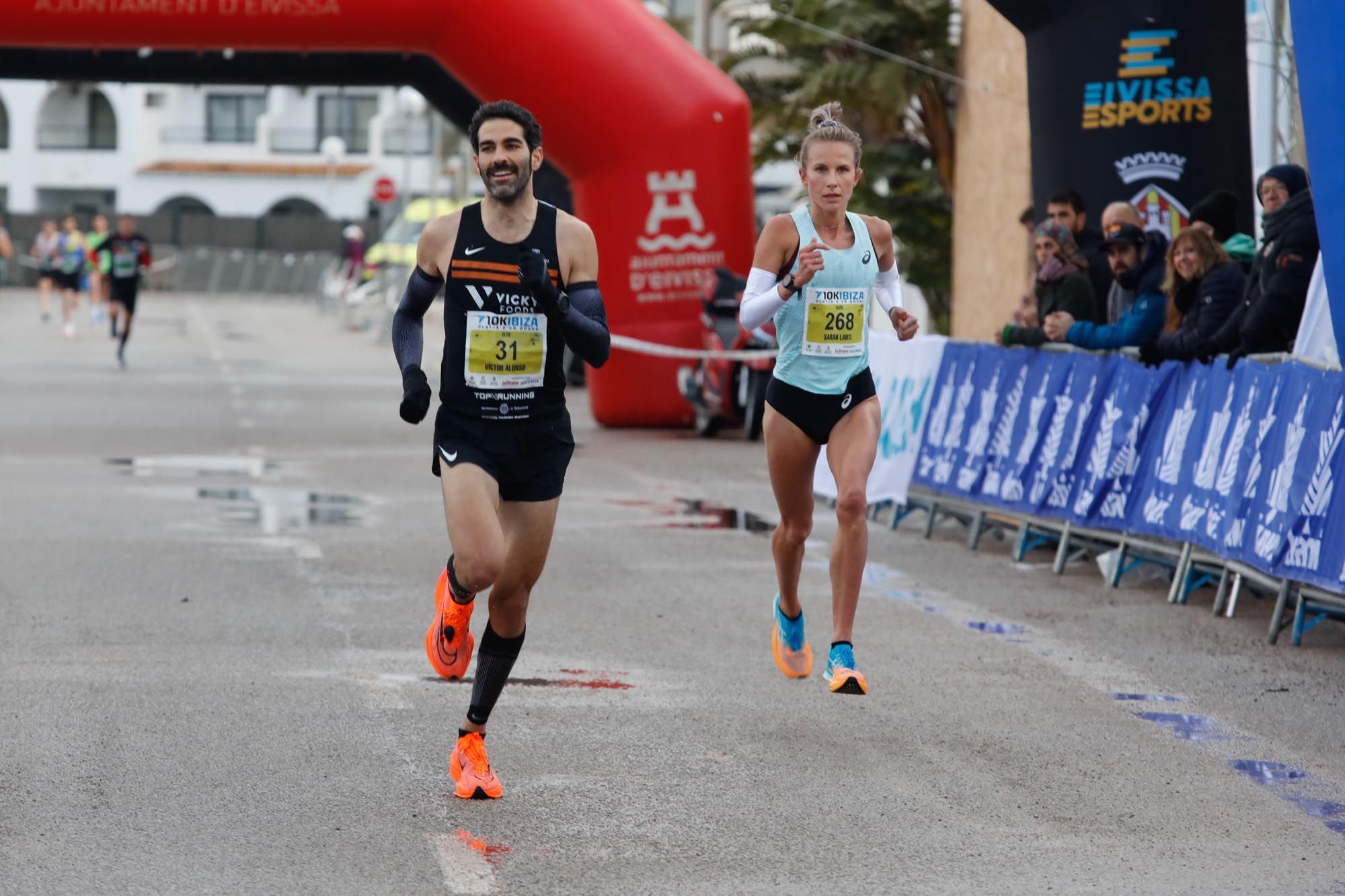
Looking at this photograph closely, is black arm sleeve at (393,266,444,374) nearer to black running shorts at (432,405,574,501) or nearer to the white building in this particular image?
black running shorts at (432,405,574,501)

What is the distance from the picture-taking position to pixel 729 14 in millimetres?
27078

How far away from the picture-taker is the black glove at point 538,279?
5.88 metres

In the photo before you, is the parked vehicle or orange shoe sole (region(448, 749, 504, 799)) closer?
orange shoe sole (region(448, 749, 504, 799))

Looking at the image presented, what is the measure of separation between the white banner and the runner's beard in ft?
24.9

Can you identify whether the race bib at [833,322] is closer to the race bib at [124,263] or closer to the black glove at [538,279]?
the black glove at [538,279]

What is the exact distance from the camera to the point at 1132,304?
1207 cm

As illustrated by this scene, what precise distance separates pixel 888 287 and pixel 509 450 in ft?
8.35

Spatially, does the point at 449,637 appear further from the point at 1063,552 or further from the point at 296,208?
the point at 296,208

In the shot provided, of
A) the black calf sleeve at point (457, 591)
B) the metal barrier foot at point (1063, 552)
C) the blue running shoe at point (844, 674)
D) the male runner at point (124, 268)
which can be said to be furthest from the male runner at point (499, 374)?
the male runner at point (124, 268)

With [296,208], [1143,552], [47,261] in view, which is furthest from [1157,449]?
[296,208]

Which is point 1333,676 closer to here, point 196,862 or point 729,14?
point 196,862

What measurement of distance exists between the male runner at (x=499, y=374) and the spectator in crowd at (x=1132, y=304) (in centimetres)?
599

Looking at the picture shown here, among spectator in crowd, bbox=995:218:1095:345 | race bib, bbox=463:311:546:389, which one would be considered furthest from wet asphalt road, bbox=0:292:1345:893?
spectator in crowd, bbox=995:218:1095:345

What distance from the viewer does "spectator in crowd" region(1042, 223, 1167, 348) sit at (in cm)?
1159
